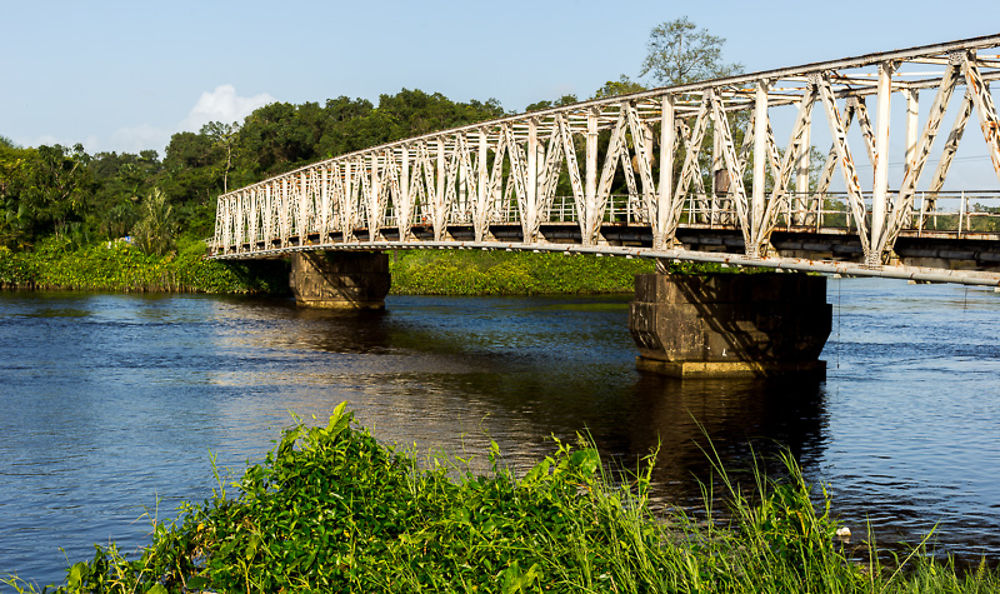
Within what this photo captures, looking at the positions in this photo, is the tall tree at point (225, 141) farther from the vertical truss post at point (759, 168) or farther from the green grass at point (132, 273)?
the vertical truss post at point (759, 168)

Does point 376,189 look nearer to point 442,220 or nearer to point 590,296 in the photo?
point 442,220

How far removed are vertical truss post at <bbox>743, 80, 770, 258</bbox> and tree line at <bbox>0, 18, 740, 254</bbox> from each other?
2747 inches

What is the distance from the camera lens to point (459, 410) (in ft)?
99.4

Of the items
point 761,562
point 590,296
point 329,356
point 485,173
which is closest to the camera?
point 761,562

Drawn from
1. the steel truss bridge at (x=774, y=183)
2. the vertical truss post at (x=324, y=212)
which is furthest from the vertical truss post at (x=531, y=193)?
the vertical truss post at (x=324, y=212)

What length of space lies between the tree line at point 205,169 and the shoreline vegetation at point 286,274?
27.9 ft

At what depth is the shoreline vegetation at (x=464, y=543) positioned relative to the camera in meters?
9.90

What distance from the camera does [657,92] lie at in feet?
114

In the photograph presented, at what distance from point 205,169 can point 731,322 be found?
418 ft

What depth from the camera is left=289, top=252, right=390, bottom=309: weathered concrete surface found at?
7725 centimetres

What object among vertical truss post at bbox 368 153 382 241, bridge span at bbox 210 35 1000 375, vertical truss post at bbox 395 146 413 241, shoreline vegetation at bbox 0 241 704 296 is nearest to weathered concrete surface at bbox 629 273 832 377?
bridge span at bbox 210 35 1000 375

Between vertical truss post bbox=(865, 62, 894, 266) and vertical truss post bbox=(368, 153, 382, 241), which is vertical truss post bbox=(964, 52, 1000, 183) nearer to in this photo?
vertical truss post bbox=(865, 62, 894, 266)

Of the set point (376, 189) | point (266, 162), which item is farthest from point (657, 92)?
point (266, 162)

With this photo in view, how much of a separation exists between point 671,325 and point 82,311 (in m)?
46.5
